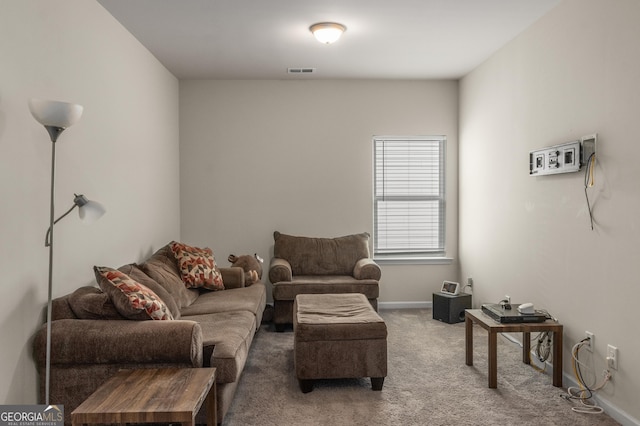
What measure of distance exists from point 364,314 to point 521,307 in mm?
1109

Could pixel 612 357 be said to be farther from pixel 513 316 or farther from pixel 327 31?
pixel 327 31

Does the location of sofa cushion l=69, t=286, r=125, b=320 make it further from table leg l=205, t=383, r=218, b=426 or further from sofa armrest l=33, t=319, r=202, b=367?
table leg l=205, t=383, r=218, b=426

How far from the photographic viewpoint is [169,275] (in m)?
3.99

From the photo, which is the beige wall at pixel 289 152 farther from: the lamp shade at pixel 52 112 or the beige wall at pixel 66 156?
the lamp shade at pixel 52 112

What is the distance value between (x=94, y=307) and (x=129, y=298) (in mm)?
217

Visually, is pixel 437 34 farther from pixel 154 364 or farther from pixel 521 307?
pixel 154 364

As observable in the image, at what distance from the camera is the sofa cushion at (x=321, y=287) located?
4809 mm

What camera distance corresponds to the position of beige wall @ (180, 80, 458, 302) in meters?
5.67

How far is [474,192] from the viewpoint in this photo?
5309mm

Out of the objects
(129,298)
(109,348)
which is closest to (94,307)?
(129,298)

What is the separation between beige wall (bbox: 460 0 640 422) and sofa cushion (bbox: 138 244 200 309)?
280cm

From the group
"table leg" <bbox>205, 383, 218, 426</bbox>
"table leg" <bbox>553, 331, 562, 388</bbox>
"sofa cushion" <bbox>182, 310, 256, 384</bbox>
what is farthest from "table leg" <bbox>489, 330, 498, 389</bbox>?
"table leg" <bbox>205, 383, 218, 426</bbox>

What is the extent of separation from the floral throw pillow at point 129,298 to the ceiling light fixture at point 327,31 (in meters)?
2.40

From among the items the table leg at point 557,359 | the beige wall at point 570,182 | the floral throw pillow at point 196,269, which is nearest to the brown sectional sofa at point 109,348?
the floral throw pillow at point 196,269
